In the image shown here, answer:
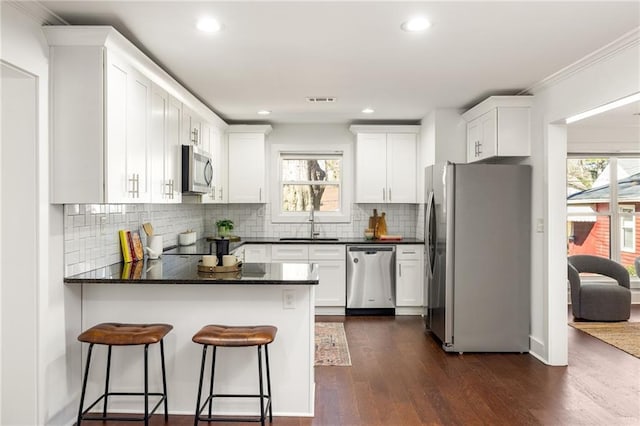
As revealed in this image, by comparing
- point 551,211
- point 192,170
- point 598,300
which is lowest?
point 598,300

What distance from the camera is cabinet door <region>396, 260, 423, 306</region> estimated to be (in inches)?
221

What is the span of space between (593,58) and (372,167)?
2.94 meters

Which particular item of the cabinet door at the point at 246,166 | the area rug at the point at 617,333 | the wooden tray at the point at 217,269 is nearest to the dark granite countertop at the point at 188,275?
the wooden tray at the point at 217,269

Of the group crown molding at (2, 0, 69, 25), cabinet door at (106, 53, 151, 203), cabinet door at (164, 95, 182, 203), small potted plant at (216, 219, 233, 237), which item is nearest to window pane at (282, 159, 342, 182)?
small potted plant at (216, 219, 233, 237)

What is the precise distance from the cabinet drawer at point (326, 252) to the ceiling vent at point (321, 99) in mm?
1738

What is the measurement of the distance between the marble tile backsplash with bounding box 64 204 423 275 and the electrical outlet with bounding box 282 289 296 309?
132cm

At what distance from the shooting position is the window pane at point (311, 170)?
6.37 meters

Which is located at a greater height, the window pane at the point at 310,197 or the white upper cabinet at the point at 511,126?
the white upper cabinet at the point at 511,126

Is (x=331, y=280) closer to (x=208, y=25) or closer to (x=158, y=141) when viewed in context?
(x=158, y=141)

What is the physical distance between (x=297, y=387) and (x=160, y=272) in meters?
1.21

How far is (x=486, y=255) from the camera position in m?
4.27

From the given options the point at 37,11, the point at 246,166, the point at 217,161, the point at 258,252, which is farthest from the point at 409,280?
the point at 37,11

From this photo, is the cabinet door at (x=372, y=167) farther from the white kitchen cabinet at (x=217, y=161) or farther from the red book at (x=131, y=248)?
the red book at (x=131, y=248)

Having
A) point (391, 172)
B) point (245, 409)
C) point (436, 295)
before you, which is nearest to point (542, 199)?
point (436, 295)
